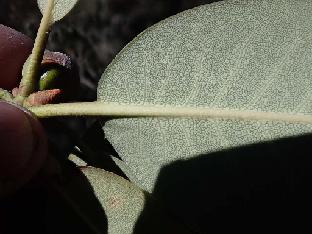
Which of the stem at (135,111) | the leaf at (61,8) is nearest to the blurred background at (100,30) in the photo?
the leaf at (61,8)

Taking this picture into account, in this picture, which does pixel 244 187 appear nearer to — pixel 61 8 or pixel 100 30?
pixel 61 8

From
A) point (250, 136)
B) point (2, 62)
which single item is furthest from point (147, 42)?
point (2, 62)

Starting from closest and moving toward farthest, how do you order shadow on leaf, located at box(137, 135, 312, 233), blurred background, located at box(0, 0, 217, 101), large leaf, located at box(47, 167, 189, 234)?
shadow on leaf, located at box(137, 135, 312, 233)
large leaf, located at box(47, 167, 189, 234)
blurred background, located at box(0, 0, 217, 101)

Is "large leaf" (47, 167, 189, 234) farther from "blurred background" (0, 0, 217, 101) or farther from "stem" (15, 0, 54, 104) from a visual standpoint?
"blurred background" (0, 0, 217, 101)

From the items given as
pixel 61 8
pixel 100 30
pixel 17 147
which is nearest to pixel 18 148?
pixel 17 147

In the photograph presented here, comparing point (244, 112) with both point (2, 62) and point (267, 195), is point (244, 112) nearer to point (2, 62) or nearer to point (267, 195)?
point (267, 195)

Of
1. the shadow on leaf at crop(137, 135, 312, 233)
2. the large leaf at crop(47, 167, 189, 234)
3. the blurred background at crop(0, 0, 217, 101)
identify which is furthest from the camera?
the blurred background at crop(0, 0, 217, 101)

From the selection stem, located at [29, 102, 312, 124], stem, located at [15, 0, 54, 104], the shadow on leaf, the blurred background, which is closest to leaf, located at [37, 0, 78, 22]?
stem, located at [15, 0, 54, 104]
